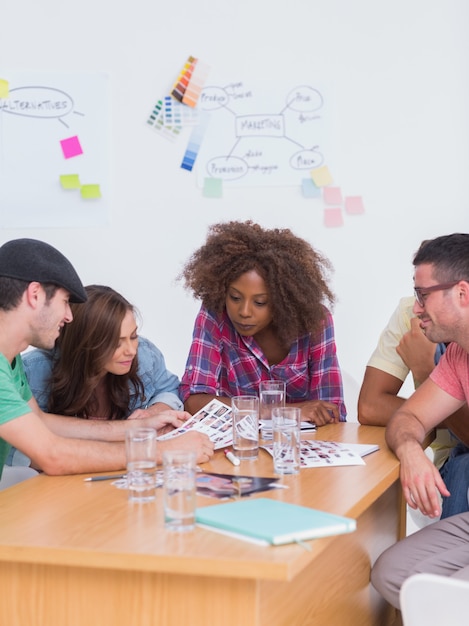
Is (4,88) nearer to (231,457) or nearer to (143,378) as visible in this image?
(143,378)

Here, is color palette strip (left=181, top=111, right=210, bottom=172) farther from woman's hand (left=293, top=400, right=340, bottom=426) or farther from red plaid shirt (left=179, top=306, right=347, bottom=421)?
woman's hand (left=293, top=400, right=340, bottom=426)

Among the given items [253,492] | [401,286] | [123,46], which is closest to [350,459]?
[253,492]

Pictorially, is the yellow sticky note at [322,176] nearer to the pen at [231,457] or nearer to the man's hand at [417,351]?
the man's hand at [417,351]

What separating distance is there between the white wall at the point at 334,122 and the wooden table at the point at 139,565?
2.20m

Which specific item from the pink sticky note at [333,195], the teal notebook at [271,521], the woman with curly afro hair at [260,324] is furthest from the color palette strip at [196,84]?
the teal notebook at [271,521]

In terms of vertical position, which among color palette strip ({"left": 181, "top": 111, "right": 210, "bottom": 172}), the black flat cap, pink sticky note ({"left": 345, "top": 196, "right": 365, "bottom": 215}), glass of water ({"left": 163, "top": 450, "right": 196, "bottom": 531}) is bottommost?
glass of water ({"left": 163, "top": 450, "right": 196, "bottom": 531})

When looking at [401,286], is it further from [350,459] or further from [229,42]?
[350,459]

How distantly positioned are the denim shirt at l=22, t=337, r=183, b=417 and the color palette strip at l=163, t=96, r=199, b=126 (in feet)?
4.46

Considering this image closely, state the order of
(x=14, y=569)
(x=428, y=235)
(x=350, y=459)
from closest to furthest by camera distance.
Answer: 1. (x=14, y=569)
2. (x=350, y=459)
3. (x=428, y=235)

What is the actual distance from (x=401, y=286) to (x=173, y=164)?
3.94 ft

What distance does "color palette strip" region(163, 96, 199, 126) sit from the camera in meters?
4.05

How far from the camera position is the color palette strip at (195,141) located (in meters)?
4.05

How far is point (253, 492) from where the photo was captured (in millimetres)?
1766

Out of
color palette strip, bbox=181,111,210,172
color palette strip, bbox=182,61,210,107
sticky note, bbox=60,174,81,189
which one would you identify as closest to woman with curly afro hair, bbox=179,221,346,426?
color palette strip, bbox=181,111,210,172
